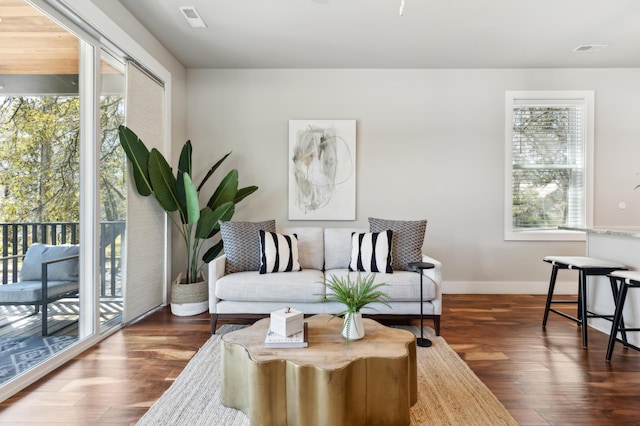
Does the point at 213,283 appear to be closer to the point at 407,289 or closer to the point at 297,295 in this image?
the point at 297,295

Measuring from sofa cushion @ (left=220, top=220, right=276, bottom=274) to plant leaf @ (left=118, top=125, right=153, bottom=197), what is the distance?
2.48 feet

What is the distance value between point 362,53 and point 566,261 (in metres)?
2.80

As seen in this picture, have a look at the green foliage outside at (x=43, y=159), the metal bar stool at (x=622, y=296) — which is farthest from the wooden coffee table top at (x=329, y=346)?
the metal bar stool at (x=622, y=296)

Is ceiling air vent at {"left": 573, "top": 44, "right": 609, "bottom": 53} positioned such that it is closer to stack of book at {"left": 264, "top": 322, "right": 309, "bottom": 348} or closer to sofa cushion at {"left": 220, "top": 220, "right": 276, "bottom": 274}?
sofa cushion at {"left": 220, "top": 220, "right": 276, "bottom": 274}

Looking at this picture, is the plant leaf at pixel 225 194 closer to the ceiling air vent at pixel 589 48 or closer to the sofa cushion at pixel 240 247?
the sofa cushion at pixel 240 247

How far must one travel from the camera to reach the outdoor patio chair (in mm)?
2051

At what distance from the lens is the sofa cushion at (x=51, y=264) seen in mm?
2114

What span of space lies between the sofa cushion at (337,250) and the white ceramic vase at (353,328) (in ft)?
5.16

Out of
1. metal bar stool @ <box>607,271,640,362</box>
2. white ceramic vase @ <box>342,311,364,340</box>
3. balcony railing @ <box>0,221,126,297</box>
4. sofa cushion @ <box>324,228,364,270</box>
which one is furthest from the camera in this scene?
sofa cushion @ <box>324,228,364,270</box>

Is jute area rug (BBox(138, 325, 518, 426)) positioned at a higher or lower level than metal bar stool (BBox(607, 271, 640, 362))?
lower

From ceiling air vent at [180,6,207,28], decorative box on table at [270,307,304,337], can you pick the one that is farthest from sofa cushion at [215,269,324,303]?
ceiling air vent at [180,6,207,28]

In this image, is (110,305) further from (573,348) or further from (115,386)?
(573,348)

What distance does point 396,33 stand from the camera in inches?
131

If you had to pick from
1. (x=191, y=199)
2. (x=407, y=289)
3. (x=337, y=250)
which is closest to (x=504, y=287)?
(x=407, y=289)
